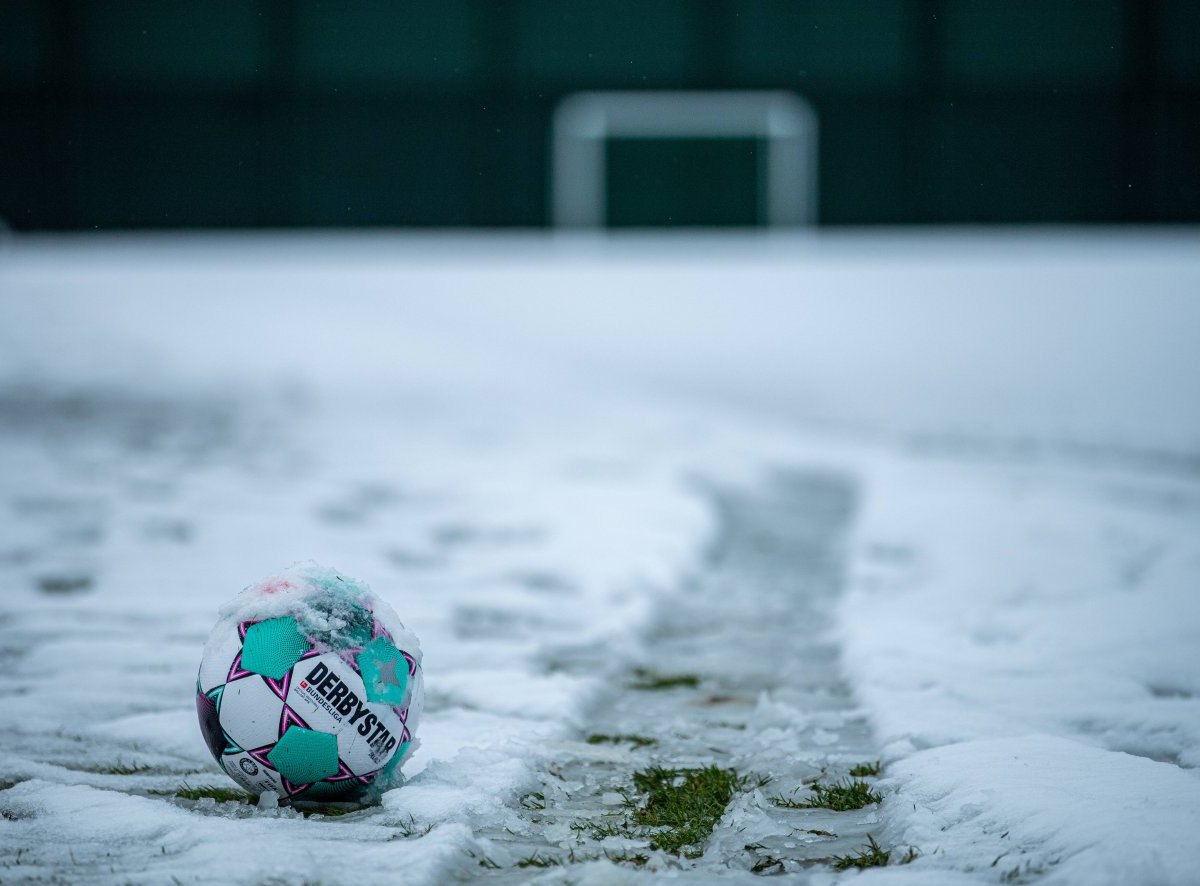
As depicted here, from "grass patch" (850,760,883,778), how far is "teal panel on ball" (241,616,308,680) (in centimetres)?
152

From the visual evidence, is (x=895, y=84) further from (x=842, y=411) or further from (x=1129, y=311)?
(x=842, y=411)

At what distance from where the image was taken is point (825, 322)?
47.2ft

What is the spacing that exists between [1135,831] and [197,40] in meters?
17.7

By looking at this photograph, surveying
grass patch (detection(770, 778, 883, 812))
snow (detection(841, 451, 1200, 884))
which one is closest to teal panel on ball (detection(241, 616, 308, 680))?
grass patch (detection(770, 778, 883, 812))

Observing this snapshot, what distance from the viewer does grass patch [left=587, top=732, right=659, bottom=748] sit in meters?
3.70

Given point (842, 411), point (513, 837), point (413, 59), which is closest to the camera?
point (513, 837)

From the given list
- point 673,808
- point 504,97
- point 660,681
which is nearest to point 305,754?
point 673,808

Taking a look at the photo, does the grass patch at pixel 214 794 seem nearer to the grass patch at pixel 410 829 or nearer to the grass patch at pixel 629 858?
the grass patch at pixel 410 829

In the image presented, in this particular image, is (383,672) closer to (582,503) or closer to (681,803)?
(681,803)

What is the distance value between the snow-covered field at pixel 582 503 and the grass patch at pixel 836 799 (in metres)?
0.11

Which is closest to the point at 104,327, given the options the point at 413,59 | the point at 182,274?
the point at 182,274

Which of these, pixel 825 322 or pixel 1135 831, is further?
pixel 825 322

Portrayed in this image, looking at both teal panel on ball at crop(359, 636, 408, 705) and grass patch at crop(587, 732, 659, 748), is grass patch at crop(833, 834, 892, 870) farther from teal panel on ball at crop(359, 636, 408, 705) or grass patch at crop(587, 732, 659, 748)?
teal panel on ball at crop(359, 636, 408, 705)

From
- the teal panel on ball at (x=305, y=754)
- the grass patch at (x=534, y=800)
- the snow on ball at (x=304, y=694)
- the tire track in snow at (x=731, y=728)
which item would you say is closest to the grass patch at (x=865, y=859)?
the tire track in snow at (x=731, y=728)
